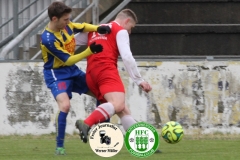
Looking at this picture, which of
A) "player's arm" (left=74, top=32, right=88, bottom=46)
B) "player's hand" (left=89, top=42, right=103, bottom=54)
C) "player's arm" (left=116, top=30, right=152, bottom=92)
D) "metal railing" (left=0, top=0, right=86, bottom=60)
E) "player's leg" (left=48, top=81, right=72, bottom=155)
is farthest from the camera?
"metal railing" (left=0, top=0, right=86, bottom=60)

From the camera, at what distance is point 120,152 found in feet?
30.2

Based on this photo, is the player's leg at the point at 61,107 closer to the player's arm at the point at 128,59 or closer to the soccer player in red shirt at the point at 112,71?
the soccer player in red shirt at the point at 112,71

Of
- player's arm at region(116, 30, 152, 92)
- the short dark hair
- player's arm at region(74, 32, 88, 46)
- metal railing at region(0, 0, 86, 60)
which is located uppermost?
metal railing at region(0, 0, 86, 60)

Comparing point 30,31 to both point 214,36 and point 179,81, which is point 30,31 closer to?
point 179,81

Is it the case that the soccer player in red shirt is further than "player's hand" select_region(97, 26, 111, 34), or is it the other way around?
"player's hand" select_region(97, 26, 111, 34)

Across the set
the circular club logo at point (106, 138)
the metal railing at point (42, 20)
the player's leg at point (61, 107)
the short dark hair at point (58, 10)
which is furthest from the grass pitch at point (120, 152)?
the metal railing at point (42, 20)

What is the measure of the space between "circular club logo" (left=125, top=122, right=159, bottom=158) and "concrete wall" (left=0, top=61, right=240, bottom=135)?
4072mm

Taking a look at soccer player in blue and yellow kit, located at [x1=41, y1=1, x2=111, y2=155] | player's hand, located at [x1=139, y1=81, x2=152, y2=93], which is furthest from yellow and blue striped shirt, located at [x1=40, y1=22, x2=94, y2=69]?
player's hand, located at [x1=139, y1=81, x2=152, y2=93]

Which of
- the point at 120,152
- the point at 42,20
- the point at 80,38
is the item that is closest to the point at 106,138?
the point at 120,152

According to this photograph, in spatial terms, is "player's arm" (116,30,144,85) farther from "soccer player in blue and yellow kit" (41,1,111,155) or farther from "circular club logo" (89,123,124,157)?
"circular club logo" (89,123,124,157)

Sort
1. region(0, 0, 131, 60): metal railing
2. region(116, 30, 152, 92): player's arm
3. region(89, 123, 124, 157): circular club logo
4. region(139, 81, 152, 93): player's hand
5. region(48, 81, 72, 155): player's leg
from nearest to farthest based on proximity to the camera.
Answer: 1. region(89, 123, 124, 157): circular club logo
2. region(139, 81, 152, 93): player's hand
3. region(116, 30, 152, 92): player's arm
4. region(48, 81, 72, 155): player's leg
5. region(0, 0, 131, 60): metal railing

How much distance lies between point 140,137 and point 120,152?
1673 millimetres

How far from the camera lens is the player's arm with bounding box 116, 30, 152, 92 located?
28.8 ft

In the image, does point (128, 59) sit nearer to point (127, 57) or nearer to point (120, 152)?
point (127, 57)
